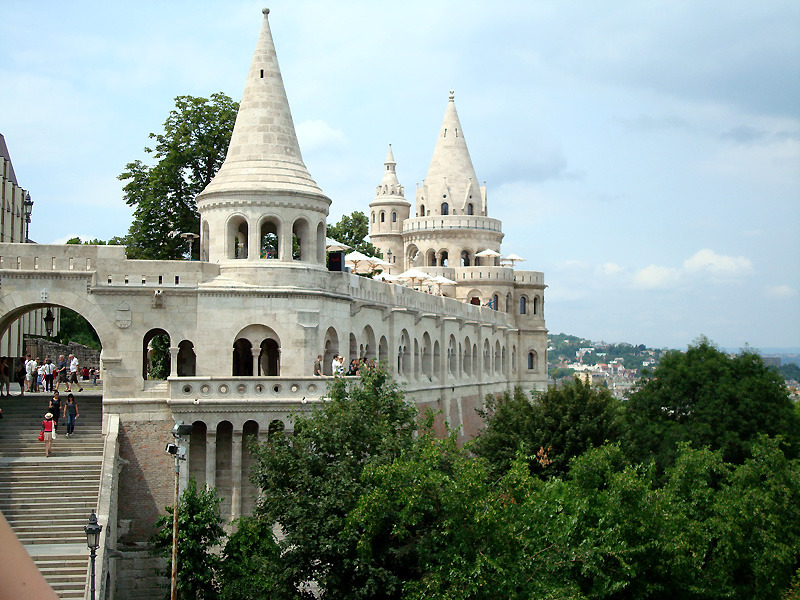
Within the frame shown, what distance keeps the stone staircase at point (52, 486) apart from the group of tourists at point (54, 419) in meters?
0.23

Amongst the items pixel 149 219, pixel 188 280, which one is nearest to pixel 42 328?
pixel 149 219

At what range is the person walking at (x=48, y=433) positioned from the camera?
2955cm

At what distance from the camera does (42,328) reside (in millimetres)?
67562

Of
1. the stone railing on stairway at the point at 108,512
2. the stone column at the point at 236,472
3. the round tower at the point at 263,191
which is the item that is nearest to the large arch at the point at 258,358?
the round tower at the point at 263,191

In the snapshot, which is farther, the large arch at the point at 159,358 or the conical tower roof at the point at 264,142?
the large arch at the point at 159,358

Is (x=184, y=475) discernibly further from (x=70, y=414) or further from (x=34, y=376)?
(x=34, y=376)

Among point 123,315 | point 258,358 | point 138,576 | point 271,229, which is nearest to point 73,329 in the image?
point 271,229

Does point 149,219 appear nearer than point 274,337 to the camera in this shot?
No

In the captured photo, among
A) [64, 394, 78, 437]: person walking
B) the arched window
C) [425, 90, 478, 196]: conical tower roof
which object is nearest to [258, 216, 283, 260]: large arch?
the arched window

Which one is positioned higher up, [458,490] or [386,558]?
[458,490]

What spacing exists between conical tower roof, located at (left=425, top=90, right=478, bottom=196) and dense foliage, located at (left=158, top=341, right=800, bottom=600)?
Answer: 1832 inches

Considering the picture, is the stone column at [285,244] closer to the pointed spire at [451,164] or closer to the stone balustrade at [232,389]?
the stone balustrade at [232,389]

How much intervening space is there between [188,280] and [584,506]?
47.9ft

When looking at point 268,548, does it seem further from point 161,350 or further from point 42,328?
point 42,328
